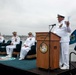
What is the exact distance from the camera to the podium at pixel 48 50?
4.38 m

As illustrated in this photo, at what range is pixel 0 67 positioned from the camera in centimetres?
566

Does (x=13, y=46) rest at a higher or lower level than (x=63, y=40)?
lower

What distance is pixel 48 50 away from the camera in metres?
4.37

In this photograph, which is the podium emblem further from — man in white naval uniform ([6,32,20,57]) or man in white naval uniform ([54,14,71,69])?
man in white naval uniform ([6,32,20,57])

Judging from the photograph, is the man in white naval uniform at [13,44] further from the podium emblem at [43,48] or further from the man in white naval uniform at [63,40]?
the podium emblem at [43,48]

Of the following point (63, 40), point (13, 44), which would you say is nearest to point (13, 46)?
point (13, 44)

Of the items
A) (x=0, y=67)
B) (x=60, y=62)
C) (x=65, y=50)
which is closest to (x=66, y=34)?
(x=65, y=50)


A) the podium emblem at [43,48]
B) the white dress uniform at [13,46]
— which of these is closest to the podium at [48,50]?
the podium emblem at [43,48]

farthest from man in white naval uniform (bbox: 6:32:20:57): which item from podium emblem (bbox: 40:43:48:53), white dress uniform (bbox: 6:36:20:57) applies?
podium emblem (bbox: 40:43:48:53)

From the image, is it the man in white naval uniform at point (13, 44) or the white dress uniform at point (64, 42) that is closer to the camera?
the white dress uniform at point (64, 42)

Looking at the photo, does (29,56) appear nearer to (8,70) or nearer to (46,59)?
(8,70)

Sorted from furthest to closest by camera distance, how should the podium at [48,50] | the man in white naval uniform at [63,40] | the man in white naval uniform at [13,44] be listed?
the man in white naval uniform at [13,44]
the man in white naval uniform at [63,40]
the podium at [48,50]

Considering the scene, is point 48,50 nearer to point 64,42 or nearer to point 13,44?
point 64,42

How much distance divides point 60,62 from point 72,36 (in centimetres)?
113
